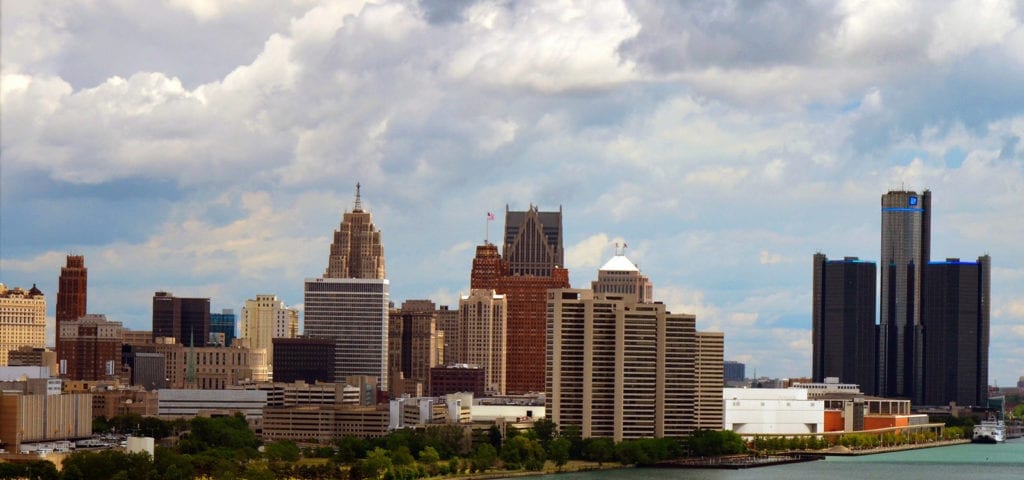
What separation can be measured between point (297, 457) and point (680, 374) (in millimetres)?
35341

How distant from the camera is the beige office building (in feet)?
557

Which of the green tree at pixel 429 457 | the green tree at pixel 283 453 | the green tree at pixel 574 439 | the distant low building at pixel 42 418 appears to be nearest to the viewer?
the green tree at pixel 283 453

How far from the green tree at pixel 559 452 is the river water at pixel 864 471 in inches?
181

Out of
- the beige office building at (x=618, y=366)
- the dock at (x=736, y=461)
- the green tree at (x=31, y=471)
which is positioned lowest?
the dock at (x=736, y=461)

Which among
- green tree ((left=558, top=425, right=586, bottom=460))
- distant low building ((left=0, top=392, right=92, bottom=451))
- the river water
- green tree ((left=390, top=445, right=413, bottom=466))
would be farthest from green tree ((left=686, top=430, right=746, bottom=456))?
distant low building ((left=0, top=392, right=92, bottom=451))

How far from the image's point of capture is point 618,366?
6663 inches

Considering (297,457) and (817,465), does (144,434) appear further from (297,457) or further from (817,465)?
(817,465)

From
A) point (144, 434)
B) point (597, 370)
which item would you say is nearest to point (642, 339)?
point (597, 370)

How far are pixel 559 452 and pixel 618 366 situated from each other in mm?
12948

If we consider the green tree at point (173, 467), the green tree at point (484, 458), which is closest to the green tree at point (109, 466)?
the green tree at point (173, 467)

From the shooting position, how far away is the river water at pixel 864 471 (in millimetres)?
149375

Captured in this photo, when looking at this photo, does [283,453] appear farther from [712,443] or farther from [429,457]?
[712,443]

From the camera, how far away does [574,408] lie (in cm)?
17088

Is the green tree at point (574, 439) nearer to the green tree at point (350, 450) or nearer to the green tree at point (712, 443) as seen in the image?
the green tree at point (712, 443)
